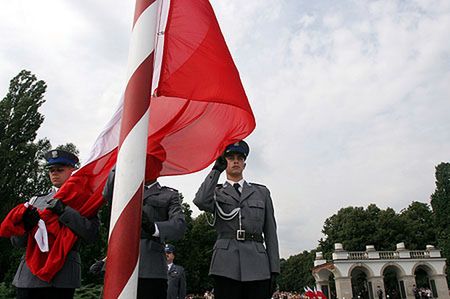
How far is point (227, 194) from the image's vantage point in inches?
149

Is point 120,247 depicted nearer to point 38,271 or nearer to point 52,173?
point 38,271

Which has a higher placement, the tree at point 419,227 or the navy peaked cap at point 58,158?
the tree at point 419,227

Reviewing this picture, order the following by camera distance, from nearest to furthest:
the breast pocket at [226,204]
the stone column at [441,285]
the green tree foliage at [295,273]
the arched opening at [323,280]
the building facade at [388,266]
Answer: the breast pocket at [226,204] → the stone column at [441,285] → the building facade at [388,266] → the arched opening at [323,280] → the green tree foliage at [295,273]

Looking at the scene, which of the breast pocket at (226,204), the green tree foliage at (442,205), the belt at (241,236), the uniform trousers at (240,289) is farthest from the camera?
the green tree foliage at (442,205)

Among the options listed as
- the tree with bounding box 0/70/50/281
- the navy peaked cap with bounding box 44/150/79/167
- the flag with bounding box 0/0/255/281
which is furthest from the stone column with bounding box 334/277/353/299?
the navy peaked cap with bounding box 44/150/79/167

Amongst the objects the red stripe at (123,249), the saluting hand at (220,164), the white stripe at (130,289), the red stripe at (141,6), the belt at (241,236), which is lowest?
the white stripe at (130,289)

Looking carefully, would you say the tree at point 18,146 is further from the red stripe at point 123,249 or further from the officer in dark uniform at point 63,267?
the red stripe at point 123,249

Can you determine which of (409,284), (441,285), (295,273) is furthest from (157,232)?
(295,273)

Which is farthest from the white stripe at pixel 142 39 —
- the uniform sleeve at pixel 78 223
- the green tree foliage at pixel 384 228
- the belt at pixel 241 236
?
the green tree foliage at pixel 384 228

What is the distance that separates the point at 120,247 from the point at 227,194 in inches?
65.3

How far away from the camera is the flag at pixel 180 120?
3.12 metres

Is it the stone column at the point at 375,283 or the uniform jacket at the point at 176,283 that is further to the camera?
the stone column at the point at 375,283

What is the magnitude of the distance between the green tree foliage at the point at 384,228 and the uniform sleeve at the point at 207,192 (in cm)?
4533

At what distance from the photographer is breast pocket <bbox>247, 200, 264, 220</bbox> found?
3.71 m
